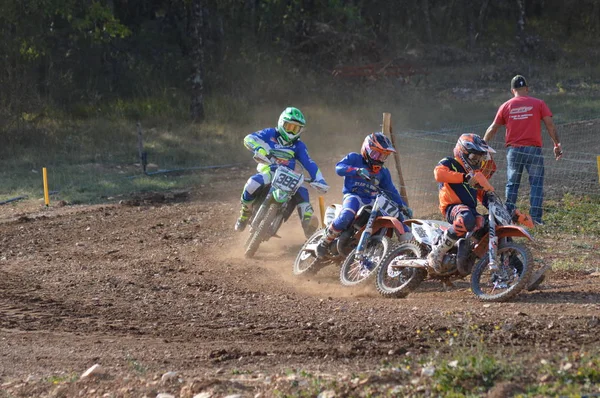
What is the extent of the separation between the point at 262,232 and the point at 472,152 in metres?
3.99

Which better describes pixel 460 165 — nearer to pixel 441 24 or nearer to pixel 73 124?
pixel 73 124

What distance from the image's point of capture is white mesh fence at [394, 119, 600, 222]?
15453mm

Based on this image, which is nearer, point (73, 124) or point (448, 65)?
point (73, 124)

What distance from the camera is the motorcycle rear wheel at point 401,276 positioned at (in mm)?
9867

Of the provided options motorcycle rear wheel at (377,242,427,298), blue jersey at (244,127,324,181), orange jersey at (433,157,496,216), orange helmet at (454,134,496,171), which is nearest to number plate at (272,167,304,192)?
blue jersey at (244,127,324,181)

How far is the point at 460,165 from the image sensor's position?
9766 millimetres

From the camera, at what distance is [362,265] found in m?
10.6

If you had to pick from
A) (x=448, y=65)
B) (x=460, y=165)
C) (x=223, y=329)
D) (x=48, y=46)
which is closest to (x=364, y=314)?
(x=223, y=329)

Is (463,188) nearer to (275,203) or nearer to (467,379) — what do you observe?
(275,203)

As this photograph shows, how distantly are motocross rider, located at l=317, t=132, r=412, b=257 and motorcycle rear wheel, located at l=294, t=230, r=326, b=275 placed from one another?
0.24 m

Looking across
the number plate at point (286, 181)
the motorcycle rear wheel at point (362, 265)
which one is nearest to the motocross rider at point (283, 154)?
the number plate at point (286, 181)

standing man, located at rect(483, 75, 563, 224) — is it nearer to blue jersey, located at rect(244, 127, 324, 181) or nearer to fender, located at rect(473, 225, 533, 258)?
blue jersey, located at rect(244, 127, 324, 181)

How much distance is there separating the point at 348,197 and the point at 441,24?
33.7m

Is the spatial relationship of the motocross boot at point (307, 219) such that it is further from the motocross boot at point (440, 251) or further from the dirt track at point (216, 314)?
the motocross boot at point (440, 251)
